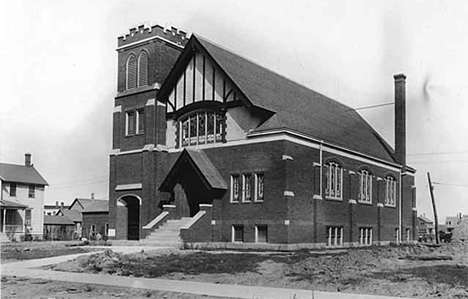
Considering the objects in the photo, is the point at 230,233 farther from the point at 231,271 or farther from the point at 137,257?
the point at 231,271

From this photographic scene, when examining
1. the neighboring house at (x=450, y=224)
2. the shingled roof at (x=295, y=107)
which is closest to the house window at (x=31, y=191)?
the shingled roof at (x=295, y=107)

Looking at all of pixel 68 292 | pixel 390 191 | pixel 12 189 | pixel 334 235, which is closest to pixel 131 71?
pixel 334 235

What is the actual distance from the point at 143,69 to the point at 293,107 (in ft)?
32.4

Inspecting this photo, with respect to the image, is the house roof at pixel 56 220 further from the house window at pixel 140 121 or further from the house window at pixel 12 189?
the house window at pixel 140 121

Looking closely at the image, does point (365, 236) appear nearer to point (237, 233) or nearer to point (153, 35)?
point (237, 233)

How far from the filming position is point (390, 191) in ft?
144

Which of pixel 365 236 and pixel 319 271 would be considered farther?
pixel 365 236

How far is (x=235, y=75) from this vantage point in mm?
31984

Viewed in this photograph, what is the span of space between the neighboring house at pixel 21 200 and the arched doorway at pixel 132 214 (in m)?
24.2

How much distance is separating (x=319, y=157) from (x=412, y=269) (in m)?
16.5

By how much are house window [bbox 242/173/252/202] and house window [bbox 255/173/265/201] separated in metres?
0.42

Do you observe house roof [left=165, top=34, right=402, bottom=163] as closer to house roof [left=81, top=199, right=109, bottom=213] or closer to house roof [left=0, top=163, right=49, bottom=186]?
house roof [left=0, top=163, right=49, bottom=186]

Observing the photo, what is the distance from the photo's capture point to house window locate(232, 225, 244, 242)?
30862 mm

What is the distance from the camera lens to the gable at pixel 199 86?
32.0 meters
